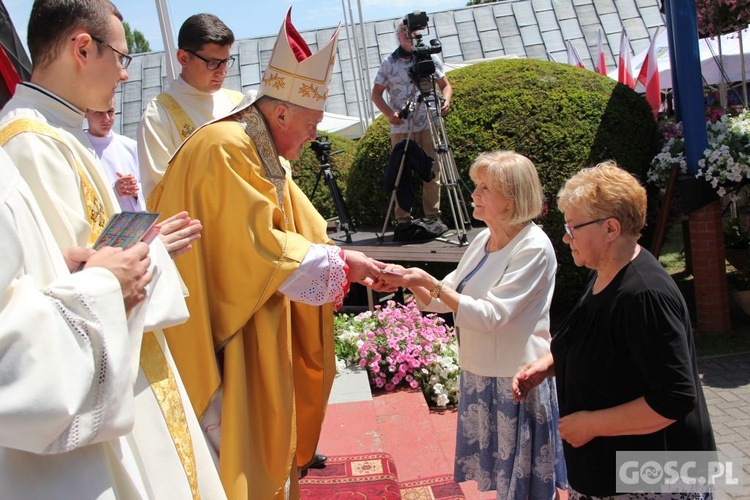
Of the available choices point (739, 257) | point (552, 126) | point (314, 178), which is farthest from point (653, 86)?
point (314, 178)

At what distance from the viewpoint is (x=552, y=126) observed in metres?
7.25

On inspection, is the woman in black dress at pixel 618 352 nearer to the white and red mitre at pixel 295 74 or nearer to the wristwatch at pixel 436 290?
the wristwatch at pixel 436 290

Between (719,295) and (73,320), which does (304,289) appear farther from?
(719,295)

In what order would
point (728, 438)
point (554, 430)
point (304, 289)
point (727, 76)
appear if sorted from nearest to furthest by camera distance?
1. point (304, 289)
2. point (554, 430)
3. point (728, 438)
4. point (727, 76)

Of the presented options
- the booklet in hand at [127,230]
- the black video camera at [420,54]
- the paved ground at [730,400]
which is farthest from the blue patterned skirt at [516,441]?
the black video camera at [420,54]

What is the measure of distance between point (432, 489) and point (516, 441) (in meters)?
0.64

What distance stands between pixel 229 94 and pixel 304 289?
2458 mm

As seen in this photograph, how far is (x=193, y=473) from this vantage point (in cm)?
192

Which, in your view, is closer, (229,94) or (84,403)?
(84,403)

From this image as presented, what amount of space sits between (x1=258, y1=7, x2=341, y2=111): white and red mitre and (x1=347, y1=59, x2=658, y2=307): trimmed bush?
14.8 ft

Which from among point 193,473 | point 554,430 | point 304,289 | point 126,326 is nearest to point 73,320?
point 126,326

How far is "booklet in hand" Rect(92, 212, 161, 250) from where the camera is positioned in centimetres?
172

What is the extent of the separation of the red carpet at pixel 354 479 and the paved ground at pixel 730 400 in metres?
1.80

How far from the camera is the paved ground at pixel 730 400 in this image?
4586 millimetres
